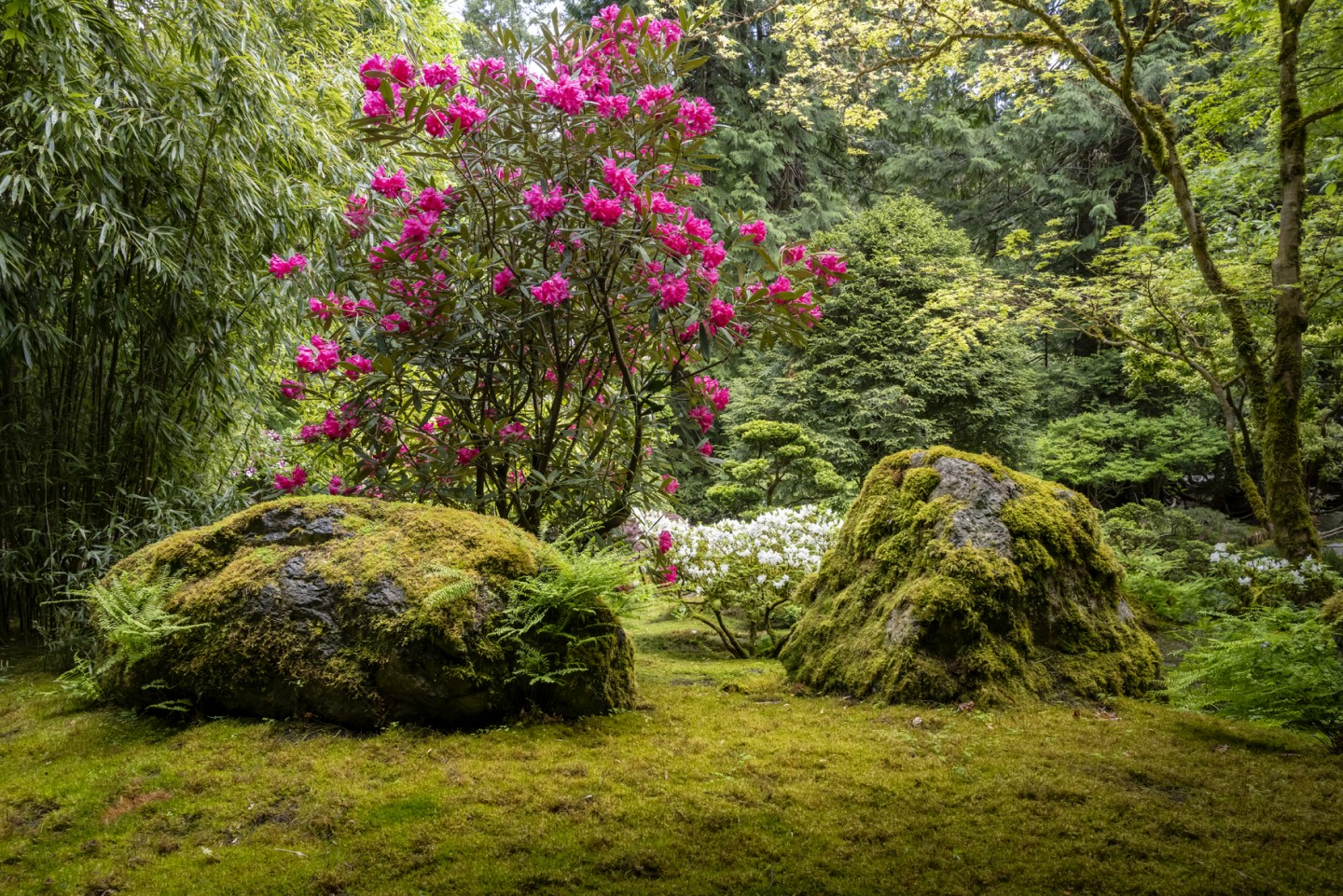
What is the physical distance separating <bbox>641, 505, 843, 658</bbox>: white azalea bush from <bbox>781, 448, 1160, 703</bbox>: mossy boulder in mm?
748

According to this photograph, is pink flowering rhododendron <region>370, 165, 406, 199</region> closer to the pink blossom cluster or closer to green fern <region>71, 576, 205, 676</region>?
the pink blossom cluster

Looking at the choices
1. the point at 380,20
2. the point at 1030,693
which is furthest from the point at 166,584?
the point at 380,20

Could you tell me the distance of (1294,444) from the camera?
4.22m

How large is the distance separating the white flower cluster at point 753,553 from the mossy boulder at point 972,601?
0.77m

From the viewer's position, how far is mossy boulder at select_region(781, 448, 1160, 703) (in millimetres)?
2875

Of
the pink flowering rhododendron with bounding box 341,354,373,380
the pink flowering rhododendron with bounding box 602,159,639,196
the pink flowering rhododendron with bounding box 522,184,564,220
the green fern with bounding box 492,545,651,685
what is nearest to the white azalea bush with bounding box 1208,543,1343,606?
the green fern with bounding box 492,545,651,685

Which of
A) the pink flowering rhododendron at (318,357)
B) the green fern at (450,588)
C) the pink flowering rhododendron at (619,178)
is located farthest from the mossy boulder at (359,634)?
the pink flowering rhododendron at (619,178)

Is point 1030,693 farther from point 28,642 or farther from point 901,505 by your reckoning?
point 28,642

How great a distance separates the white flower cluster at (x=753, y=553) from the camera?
435 cm

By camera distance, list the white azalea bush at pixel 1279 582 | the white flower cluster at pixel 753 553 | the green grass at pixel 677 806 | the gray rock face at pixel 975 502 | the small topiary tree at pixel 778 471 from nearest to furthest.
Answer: the green grass at pixel 677 806 < the gray rock face at pixel 975 502 < the white azalea bush at pixel 1279 582 < the white flower cluster at pixel 753 553 < the small topiary tree at pixel 778 471

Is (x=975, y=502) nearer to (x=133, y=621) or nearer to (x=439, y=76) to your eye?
(x=439, y=76)

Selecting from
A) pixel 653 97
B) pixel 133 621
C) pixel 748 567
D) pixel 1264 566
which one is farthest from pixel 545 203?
pixel 1264 566

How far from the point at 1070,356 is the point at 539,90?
11373mm

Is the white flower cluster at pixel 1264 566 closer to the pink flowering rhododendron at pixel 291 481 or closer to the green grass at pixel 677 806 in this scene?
the green grass at pixel 677 806
